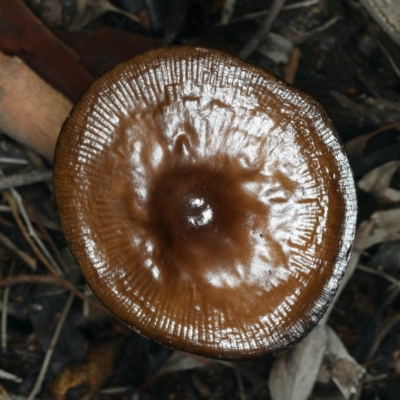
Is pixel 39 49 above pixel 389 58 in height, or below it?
below

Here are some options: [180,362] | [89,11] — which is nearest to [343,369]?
[180,362]

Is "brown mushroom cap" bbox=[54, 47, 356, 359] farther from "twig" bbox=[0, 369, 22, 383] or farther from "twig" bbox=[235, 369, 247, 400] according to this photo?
"twig" bbox=[0, 369, 22, 383]

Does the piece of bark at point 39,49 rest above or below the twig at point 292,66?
below

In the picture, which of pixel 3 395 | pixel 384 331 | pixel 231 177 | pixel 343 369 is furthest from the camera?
pixel 384 331

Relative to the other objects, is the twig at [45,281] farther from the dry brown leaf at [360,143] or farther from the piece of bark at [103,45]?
the dry brown leaf at [360,143]

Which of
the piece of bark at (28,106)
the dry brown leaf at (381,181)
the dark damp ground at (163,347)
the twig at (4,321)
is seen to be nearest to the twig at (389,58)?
the dark damp ground at (163,347)

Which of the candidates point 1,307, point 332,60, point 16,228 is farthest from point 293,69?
point 1,307

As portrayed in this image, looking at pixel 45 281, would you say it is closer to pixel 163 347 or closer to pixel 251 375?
pixel 163 347

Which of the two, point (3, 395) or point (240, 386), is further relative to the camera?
point (240, 386)
